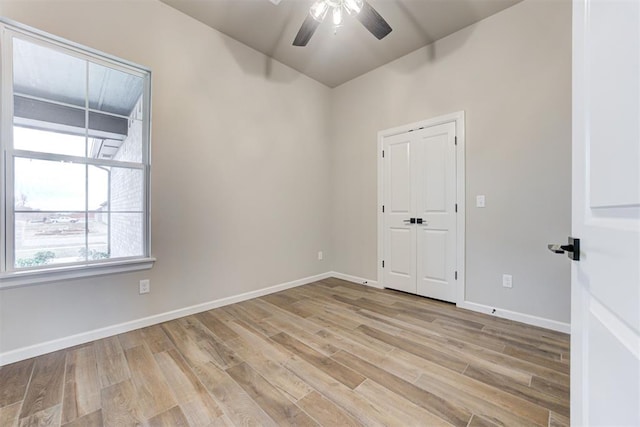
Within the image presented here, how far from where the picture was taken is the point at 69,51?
6.96 ft

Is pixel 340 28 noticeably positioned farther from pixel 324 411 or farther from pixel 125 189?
pixel 324 411

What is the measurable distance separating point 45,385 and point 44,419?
376 mm

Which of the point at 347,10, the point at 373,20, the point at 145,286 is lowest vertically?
the point at 145,286

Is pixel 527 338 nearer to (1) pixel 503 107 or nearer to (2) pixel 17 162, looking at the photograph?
(1) pixel 503 107

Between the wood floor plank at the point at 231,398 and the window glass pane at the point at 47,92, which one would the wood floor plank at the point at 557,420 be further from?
the window glass pane at the point at 47,92

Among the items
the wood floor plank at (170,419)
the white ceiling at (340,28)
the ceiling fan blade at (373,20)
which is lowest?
the wood floor plank at (170,419)

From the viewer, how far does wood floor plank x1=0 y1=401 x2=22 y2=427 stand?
4.35 ft

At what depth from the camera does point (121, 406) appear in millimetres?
1446

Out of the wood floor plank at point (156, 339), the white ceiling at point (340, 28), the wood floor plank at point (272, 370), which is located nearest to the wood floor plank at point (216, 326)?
the wood floor plank at point (272, 370)

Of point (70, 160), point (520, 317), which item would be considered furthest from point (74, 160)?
point (520, 317)

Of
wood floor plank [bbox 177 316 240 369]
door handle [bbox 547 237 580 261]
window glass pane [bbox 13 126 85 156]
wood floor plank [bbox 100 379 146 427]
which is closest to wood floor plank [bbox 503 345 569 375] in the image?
door handle [bbox 547 237 580 261]

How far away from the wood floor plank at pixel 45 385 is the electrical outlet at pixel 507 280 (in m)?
3.48

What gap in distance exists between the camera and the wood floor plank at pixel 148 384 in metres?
1.44

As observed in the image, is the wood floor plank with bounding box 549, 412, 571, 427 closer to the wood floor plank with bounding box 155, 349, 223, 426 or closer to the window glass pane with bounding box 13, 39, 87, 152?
the wood floor plank with bounding box 155, 349, 223, 426
